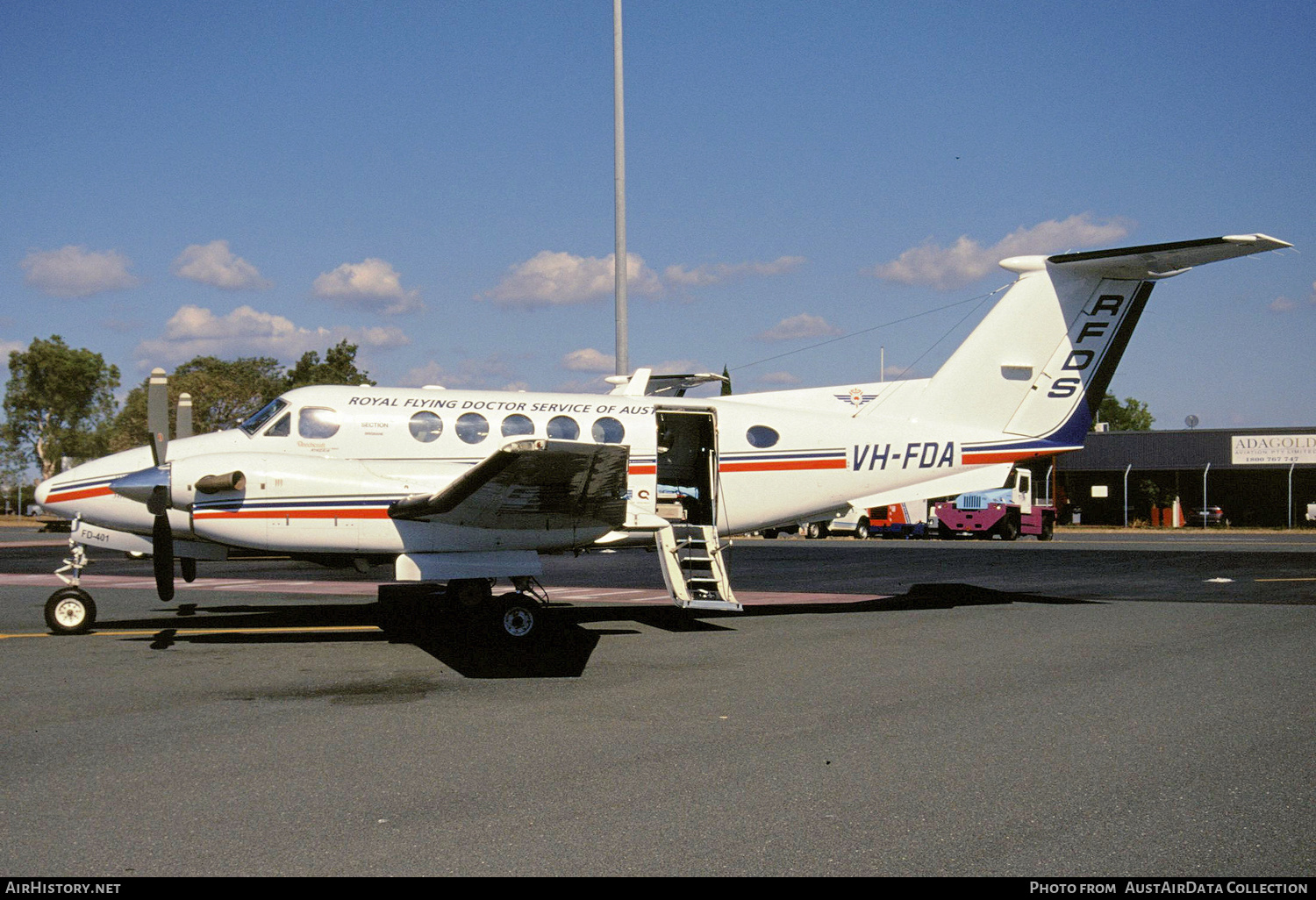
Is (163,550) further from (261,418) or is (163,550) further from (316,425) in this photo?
(316,425)

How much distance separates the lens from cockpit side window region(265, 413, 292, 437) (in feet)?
39.8

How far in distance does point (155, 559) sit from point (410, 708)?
5038mm

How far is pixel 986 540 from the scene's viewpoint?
1374 inches

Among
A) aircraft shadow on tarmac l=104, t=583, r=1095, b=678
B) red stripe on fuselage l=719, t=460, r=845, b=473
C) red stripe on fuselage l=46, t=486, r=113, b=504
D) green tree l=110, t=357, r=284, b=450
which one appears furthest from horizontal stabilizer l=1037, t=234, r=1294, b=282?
green tree l=110, t=357, r=284, b=450

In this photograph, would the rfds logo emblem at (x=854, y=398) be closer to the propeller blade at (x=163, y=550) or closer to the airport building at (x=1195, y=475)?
the propeller blade at (x=163, y=550)

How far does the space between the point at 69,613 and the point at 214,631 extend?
1615mm

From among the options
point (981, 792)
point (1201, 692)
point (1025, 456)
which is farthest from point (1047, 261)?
point (981, 792)

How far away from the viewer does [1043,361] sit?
14164mm

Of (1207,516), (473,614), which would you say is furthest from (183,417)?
(1207,516)

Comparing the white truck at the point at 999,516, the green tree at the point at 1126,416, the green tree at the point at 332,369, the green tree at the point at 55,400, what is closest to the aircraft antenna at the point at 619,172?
the white truck at the point at 999,516

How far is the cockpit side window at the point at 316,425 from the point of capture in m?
12.2

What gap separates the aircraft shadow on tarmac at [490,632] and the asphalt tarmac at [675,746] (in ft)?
0.32

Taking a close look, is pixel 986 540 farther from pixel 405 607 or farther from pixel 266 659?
pixel 266 659

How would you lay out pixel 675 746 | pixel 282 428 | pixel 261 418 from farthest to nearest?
1. pixel 261 418
2. pixel 282 428
3. pixel 675 746
